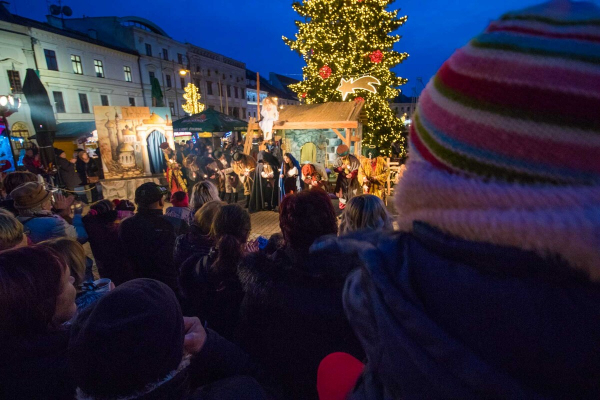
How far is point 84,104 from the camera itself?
32094 millimetres

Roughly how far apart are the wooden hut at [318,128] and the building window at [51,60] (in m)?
27.3

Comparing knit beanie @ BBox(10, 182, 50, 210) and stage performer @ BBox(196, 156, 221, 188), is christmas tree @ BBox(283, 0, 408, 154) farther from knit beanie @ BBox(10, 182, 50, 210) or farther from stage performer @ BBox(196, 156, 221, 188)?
knit beanie @ BBox(10, 182, 50, 210)

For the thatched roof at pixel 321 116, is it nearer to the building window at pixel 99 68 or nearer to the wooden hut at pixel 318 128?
the wooden hut at pixel 318 128

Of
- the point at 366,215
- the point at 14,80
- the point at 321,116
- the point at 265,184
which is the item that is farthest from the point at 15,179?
the point at 14,80

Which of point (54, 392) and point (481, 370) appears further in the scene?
point (54, 392)

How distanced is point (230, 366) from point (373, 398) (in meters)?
0.96

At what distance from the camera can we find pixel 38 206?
3383 millimetres

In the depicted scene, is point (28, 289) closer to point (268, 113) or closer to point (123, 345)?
point (123, 345)

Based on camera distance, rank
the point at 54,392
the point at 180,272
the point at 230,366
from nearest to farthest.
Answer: the point at 54,392
the point at 230,366
the point at 180,272

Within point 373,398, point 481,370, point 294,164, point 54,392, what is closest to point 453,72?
point 481,370

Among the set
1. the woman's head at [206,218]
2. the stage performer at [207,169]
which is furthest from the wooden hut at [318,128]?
the woman's head at [206,218]

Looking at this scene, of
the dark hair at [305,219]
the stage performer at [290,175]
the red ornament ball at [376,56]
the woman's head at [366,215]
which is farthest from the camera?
the red ornament ball at [376,56]

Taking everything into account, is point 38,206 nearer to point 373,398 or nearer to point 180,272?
point 180,272

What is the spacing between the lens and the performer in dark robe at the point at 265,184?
30.9 ft
